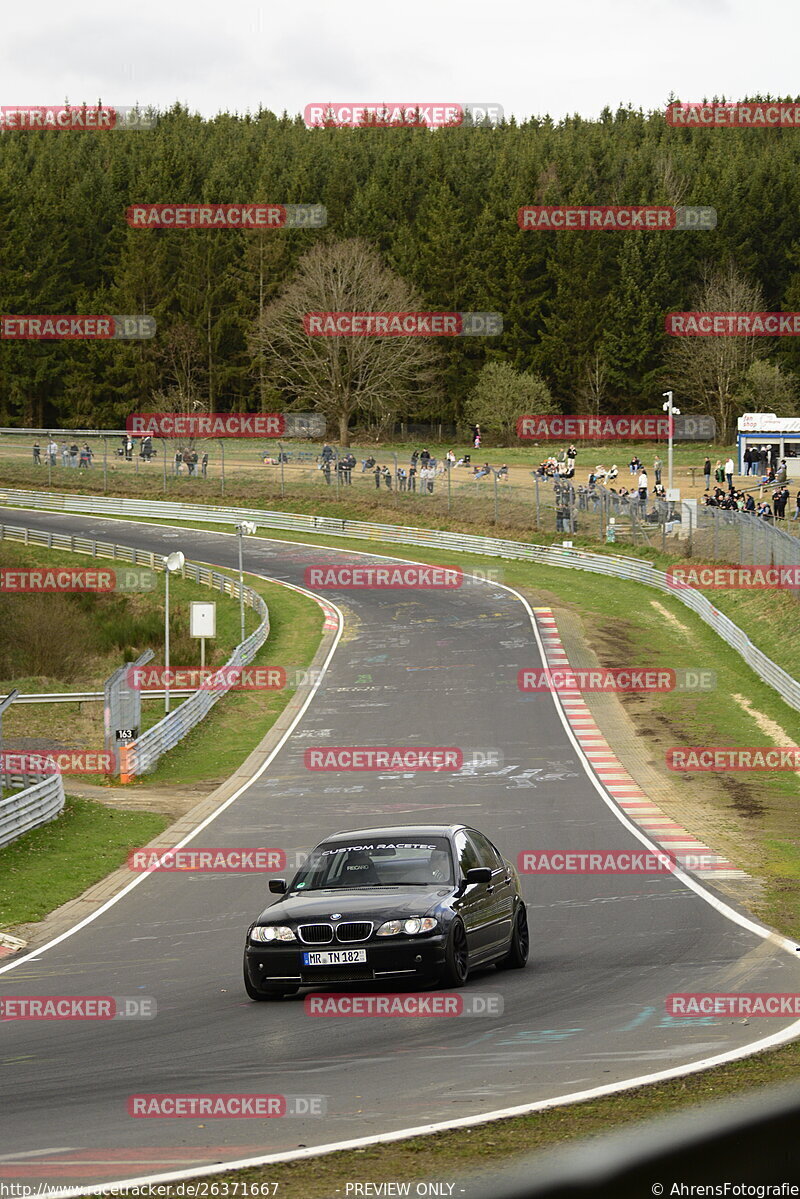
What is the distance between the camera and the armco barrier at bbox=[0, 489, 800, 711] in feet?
147

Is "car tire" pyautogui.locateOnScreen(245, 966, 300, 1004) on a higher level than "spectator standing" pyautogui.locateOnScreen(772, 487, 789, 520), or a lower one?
lower

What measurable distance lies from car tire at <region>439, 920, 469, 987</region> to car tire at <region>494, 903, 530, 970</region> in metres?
1.02

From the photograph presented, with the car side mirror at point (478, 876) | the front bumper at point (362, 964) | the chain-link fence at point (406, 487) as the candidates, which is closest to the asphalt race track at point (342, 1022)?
the front bumper at point (362, 964)

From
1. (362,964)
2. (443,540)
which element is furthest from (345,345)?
(362,964)

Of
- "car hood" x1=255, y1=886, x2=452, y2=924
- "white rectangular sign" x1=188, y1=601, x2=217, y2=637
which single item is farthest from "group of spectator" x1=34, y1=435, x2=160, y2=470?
"car hood" x1=255, y1=886, x2=452, y2=924

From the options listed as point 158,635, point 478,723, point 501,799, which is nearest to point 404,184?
point 158,635

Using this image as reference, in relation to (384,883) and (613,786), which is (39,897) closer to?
(384,883)

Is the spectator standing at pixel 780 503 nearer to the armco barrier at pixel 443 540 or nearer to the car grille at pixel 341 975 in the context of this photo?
the armco barrier at pixel 443 540

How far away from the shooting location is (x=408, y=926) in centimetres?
1247

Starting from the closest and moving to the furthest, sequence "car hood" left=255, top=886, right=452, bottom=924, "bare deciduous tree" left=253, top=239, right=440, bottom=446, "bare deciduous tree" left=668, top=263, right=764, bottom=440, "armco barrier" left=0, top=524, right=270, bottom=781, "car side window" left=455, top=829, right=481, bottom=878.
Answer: "car hood" left=255, top=886, right=452, bottom=924, "car side window" left=455, top=829, right=481, bottom=878, "armco barrier" left=0, top=524, right=270, bottom=781, "bare deciduous tree" left=253, top=239, right=440, bottom=446, "bare deciduous tree" left=668, top=263, right=764, bottom=440

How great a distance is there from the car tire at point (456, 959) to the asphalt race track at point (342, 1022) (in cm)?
18

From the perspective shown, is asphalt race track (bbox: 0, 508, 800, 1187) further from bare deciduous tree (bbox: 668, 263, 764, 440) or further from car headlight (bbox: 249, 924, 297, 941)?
bare deciduous tree (bbox: 668, 263, 764, 440)

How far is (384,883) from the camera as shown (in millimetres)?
13484

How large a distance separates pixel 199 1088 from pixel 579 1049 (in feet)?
8.79
